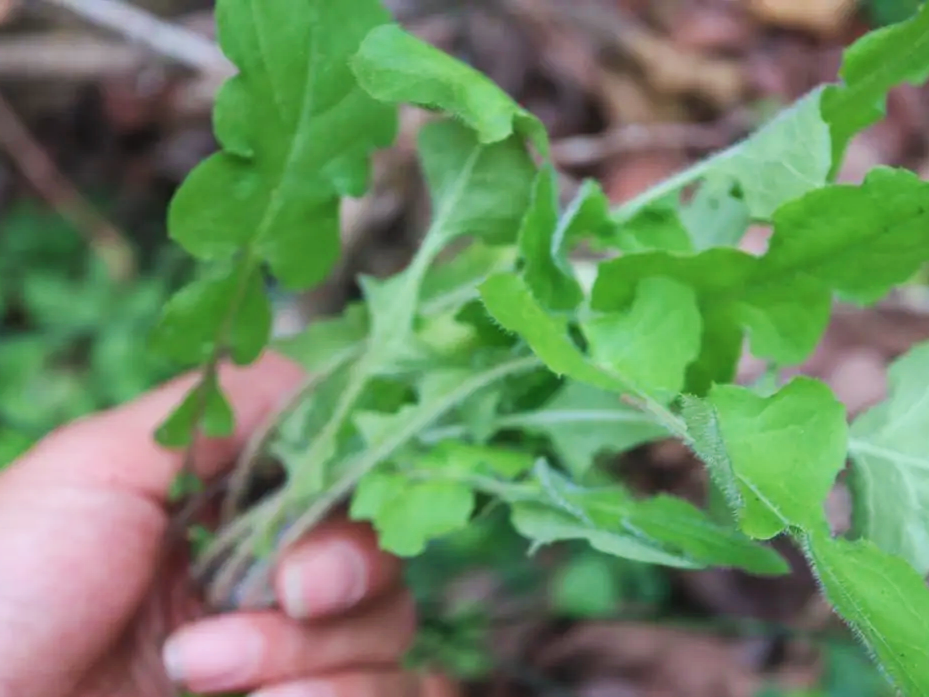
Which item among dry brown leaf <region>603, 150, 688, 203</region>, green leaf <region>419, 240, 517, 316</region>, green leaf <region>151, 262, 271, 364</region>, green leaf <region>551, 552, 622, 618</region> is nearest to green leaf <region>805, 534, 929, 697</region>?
green leaf <region>419, 240, 517, 316</region>

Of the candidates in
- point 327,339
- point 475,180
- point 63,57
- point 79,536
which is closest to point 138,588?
point 79,536

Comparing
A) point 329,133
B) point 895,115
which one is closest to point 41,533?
point 329,133

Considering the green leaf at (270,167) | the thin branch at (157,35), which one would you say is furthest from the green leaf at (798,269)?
the thin branch at (157,35)

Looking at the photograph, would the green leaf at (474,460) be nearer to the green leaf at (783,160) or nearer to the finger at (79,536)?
the green leaf at (783,160)

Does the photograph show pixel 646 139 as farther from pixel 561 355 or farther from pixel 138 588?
pixel 561 355

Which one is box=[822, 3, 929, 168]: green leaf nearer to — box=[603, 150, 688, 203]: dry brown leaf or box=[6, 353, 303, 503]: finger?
box=[6, 353, 303, 503]: finger

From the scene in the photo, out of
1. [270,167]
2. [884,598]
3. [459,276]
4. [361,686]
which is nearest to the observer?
[884,598]

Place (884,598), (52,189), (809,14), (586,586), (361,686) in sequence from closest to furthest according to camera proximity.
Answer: (884,598) → (361,686) → (586,586) → (52,189) → (809,14)
